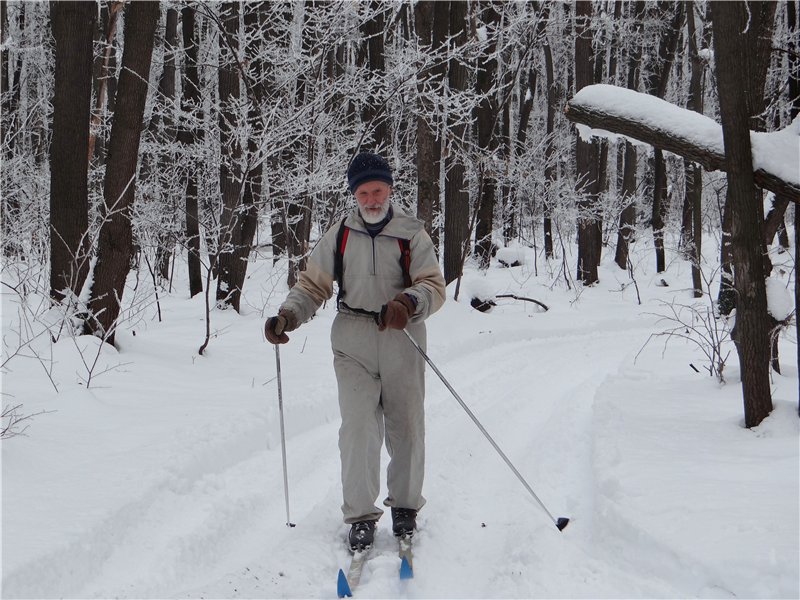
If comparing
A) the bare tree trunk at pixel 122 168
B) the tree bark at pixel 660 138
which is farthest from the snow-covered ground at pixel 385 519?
the tree bark at pixel 660 138

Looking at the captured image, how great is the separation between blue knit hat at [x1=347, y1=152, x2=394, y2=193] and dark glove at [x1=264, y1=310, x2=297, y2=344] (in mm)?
793

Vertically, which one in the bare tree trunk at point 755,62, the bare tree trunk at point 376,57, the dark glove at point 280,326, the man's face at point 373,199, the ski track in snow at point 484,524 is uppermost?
the bare tree trunk at point 376,57

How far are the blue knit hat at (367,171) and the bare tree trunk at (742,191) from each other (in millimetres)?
2467

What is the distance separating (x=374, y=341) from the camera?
369 cm

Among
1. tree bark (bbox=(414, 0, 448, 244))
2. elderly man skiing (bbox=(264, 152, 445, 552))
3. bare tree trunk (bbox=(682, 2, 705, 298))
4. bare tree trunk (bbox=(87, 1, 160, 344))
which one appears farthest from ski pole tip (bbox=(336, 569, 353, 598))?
bare tree trunk (bbox=(682, 2, 705, 298))

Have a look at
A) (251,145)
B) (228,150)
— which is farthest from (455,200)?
(228,150)

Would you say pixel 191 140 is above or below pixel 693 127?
above

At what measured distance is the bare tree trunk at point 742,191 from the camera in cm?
446

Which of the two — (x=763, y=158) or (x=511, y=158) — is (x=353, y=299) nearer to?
(x=763, y=158)

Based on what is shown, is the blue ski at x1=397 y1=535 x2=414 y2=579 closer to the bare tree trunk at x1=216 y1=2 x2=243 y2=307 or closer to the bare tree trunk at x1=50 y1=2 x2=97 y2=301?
the bare tree trunk at x1=50 y1=2 x2=97 y2=301

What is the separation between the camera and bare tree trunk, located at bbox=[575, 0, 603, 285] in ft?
53.5

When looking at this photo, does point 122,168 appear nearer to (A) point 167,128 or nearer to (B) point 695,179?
(A) point 167,128

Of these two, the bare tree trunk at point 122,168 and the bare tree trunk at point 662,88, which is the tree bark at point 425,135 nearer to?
the bare tree trunk at point 122,168

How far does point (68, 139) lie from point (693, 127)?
6.32 metres
